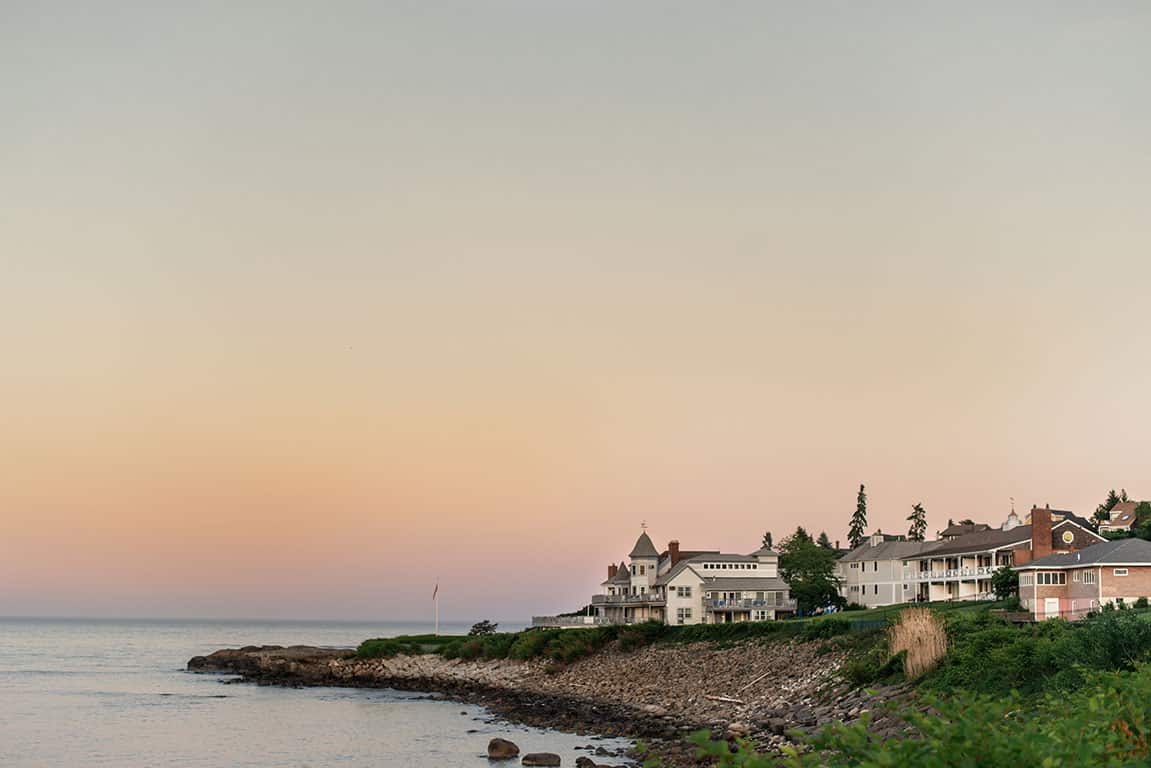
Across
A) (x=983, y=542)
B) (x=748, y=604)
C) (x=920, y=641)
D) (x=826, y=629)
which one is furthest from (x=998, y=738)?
(x=748, y=604)

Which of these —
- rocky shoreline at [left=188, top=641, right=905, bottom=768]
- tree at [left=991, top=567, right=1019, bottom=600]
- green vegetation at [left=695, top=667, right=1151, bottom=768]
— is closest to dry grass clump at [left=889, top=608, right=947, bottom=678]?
rocky shoreline at [left=188, top=641, right=905, bottom=768]

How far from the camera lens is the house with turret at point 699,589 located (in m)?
96.4

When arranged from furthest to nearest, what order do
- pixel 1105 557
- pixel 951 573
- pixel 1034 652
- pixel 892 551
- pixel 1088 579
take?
pixel 892 551 → pixel 951 573 → pixel 1088 579 → pixel 1105 557 → pixel 1034 652

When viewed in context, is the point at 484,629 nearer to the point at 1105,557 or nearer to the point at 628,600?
the point at 628,600

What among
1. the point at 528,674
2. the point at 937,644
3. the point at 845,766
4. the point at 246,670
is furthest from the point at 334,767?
the point at 246,670

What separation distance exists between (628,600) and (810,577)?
16.7 metres

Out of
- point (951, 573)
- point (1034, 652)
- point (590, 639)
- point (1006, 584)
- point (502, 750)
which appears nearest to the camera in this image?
point (1034, 652)

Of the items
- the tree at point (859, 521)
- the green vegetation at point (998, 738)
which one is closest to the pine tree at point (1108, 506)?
the tree at point (859, 521)

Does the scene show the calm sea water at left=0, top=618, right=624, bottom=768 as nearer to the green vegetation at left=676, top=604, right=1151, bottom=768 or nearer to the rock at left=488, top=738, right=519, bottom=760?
the rock at left=488, top=738, right=519, bottom=760

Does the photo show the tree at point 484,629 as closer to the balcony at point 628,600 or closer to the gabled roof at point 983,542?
the balcony at point 628,600

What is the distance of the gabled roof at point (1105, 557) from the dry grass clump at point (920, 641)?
2154 centimetres

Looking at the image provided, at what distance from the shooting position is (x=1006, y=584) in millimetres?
73750

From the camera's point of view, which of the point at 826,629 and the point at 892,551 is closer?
the point at 826,629

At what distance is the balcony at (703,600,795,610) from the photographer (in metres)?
95.6
